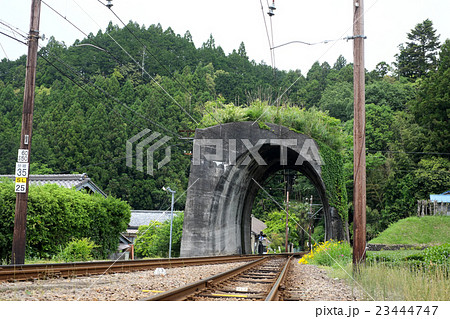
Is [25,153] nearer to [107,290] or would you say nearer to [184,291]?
[107,290]

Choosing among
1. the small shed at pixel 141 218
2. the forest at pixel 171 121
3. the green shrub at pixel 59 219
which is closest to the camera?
the green shrub at pixel 59 219

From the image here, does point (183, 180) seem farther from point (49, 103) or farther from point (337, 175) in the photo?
→ point (337, 175)

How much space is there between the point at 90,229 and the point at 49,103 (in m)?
37.0

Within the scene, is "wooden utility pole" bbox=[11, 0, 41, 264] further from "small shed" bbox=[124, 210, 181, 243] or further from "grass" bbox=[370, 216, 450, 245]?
"small shed" bbox=[124, 210, 181, 243]

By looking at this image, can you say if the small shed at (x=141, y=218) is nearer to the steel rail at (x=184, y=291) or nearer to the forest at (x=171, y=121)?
the forest at (x=171, y=121)

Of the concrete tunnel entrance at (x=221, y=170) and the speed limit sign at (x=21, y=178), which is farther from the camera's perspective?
the concrete tunnel entrance at (x=221, y=170)

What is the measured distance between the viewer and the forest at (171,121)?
41875 mm

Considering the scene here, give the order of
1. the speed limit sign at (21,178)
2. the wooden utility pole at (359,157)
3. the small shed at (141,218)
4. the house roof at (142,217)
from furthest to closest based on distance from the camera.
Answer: the house roof at (142,217), the small shed at (141,218), the speed limit sign at (21,178), the wooden utility pole at (359,157)

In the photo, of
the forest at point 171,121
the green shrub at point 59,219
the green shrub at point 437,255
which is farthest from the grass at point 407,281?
the forest at point 171,121

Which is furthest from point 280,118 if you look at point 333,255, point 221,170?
point 333,255

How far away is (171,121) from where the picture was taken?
2014 inches

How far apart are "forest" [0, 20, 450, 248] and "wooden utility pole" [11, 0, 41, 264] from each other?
28513 millimetres

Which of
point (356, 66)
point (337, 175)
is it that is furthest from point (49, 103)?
point (356, 66)

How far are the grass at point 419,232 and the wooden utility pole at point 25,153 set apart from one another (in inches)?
817
